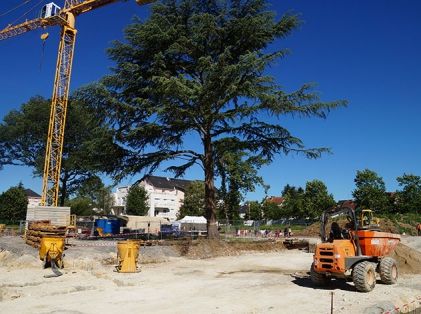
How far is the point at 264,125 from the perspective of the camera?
25.9 m

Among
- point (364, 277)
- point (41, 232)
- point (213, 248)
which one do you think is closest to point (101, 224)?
point (41, 232)

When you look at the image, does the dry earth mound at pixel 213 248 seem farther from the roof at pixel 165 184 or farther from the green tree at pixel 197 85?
the roof at pixel 165 184

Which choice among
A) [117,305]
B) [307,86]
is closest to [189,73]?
[307,86]

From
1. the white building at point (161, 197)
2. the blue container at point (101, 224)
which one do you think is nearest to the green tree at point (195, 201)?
the white building at point (161, 197)

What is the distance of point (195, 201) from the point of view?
7600cm

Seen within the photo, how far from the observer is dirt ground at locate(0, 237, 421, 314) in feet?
33.9

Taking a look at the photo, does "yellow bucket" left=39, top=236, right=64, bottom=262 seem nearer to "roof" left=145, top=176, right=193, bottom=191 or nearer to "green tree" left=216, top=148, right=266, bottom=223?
"green tree" left=216, top=148, right=266, bottom=223

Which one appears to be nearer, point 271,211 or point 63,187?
point 63,187

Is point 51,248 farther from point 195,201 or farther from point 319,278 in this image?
point 195,201

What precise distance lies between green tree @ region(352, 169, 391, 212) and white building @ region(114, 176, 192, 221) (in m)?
38.4

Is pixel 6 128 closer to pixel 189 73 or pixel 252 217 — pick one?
pixel 189 73

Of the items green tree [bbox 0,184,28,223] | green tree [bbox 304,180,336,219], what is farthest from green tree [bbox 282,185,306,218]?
green tree [bbox 0,184,28,223]

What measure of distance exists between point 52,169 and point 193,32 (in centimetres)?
2916

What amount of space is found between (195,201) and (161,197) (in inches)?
953
